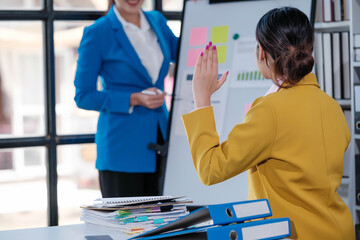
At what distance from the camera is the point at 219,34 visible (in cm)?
278

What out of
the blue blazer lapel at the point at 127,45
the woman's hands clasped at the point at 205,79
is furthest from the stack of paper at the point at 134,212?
the blue blazer lapel at the point at 127,45

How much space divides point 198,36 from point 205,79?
1331mm

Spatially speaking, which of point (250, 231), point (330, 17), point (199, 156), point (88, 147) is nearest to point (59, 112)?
point (88, 147)

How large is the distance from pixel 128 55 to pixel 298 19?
137 centimetres

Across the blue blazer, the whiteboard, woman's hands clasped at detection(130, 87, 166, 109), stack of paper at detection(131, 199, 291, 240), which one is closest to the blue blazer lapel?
the blue blazer

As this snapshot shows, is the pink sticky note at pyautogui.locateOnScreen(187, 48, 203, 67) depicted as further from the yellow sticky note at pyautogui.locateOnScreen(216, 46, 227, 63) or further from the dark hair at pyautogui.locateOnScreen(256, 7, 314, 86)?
the dark hair at pyautogui.locateOnScreen(256, 7, 314, 86)

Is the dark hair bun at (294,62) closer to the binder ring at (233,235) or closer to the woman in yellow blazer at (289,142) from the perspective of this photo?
the woman in yellow blazer at (289,142)

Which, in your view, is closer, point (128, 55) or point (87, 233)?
point (87, 233)

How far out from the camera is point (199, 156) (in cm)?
147

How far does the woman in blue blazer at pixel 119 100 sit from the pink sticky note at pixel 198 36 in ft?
0.51

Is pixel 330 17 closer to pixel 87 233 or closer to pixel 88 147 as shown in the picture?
pixel 88 147

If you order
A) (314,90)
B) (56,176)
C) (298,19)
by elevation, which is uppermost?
(298,19)

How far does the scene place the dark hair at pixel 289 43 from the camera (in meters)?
1.46

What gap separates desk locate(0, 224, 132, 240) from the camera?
148 cm
